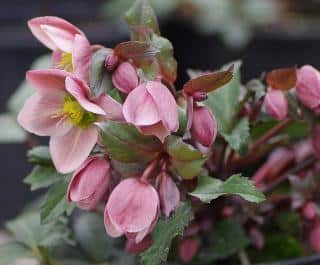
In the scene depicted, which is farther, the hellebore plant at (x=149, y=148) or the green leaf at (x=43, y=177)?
the green leaf at (x=43, y=177)

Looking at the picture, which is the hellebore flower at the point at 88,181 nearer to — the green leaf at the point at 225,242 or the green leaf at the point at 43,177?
the green leaf at the point at 43,177

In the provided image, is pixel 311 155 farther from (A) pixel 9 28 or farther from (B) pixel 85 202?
(A) pixel 9 28

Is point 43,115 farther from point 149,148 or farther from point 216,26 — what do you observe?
point 216,26

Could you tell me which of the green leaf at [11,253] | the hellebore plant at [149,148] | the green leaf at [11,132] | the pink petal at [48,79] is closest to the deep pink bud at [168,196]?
the hellebore plant at [149,148]

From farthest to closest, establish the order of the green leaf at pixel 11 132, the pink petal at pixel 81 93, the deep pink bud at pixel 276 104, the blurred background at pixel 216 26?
the blurred background at pixel 216 26, the green leaf at pixel 11 132, the deep pink bud at pixel 276 104, the pink petal at pixel 81 93

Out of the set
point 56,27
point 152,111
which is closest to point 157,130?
point 152,111

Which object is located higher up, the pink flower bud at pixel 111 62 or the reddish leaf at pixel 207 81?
the pink flower bud at pixel 111 62

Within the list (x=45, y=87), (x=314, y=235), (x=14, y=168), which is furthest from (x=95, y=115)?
(x=14, y=168)
